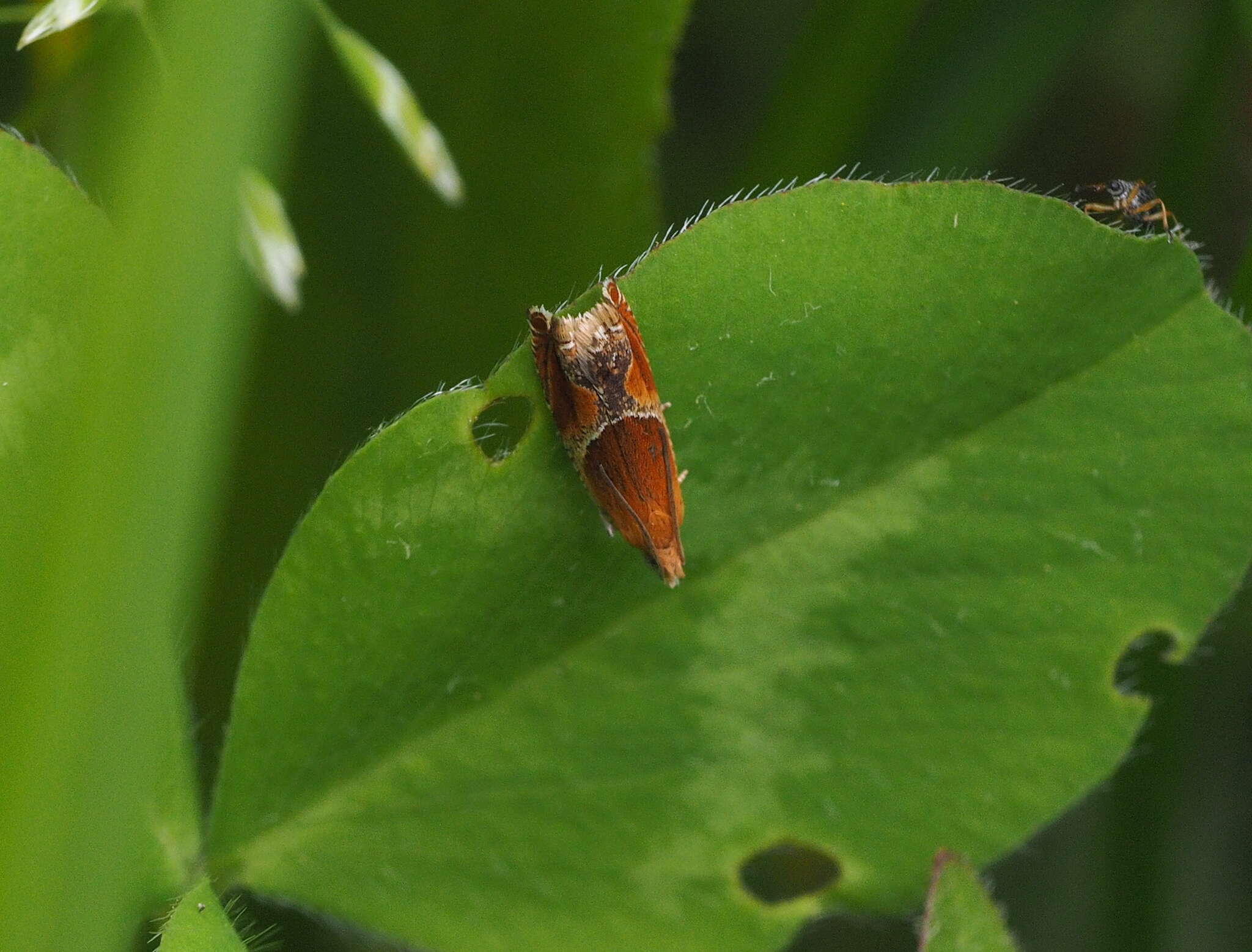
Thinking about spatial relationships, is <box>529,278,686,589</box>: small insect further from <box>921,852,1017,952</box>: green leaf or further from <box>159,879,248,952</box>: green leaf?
<box>159,879,248,952</box>: green leaf

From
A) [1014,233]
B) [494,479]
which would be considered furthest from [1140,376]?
[494,479]

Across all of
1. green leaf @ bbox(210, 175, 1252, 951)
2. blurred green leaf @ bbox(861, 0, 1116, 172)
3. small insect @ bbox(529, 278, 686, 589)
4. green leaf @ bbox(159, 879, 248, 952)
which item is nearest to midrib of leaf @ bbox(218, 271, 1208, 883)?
green leaf @ bbox(210, 175, 1252, 951)

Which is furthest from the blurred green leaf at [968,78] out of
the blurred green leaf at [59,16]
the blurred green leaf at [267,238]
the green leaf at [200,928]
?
the green leaf at [200,928]

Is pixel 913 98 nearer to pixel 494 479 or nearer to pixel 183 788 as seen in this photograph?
pixel 494 479

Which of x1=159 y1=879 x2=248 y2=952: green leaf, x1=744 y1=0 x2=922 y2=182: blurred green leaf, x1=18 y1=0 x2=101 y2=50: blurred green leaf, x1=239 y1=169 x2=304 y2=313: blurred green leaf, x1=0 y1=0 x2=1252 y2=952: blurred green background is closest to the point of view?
x1=159 y1=879 x2=248 y2=952: green leaf

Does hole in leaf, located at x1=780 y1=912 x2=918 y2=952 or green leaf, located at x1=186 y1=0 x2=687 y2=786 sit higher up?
green leaf, located at x1=186 y1=0 x2=687 y2=786

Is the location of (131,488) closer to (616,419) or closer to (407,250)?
(616,419)

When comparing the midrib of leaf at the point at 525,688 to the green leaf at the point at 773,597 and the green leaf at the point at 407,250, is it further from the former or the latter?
the green leaf at the point at 407,250
